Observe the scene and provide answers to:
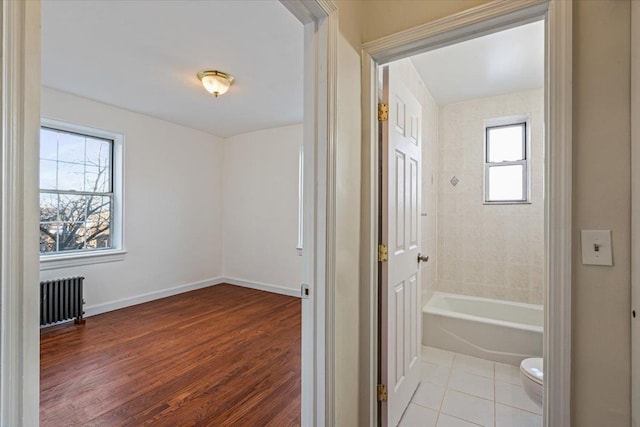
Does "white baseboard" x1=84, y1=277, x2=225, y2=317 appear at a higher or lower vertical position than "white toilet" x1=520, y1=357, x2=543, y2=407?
lower

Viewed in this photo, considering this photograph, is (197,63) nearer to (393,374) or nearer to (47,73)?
(47,73)

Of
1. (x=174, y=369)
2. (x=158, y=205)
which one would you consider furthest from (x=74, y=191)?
(x=174, y=369)

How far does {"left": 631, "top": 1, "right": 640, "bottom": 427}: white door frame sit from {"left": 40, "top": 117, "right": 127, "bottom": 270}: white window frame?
14.6 ft

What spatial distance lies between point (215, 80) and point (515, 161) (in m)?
3.33

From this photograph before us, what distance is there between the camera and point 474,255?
3.50 m

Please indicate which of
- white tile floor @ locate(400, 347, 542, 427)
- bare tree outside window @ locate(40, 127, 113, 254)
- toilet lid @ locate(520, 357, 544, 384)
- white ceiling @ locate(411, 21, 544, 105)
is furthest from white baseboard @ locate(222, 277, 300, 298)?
white ceiling @ locate(411, 21, 544, 105)

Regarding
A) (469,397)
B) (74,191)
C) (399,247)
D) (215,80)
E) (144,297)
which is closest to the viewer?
(399,247)

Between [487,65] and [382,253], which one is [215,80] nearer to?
[382,253]

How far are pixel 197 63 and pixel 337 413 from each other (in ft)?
9.31

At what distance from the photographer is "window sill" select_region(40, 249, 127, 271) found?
3182 mm

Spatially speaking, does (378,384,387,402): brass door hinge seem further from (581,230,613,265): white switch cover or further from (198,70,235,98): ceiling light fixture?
(198,70,235,98): ceiling light fixture

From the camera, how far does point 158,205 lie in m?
4.27

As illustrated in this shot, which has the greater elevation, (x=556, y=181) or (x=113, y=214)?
(x=556, y=181)

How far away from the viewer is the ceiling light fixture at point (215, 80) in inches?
110
